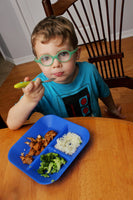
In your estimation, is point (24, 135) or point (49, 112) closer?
point (24, 135)

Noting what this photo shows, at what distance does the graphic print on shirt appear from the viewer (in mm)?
939

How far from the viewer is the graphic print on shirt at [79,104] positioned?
939 mm

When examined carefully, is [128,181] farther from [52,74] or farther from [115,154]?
[52,74]

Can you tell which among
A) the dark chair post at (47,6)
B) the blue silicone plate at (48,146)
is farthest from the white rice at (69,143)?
the dark chair post at (47,6)

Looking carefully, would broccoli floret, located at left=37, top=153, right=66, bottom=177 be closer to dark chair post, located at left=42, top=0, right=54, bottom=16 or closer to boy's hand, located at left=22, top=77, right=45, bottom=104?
boy's hand, located at left=22, top=77, right=45, bottom=104

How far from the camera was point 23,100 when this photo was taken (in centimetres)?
70

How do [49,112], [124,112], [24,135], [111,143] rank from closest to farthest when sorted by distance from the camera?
[111,143]
[24,135]
[49,112]
[124,112]

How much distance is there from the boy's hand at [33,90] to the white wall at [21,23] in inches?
101

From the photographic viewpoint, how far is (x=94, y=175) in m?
0.50

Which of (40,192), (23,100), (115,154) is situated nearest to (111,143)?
(115,154)

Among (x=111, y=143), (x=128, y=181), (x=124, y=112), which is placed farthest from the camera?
(x=124, y=112)

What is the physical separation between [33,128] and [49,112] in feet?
0.91

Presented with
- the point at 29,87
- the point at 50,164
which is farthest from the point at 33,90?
the point at 50,164

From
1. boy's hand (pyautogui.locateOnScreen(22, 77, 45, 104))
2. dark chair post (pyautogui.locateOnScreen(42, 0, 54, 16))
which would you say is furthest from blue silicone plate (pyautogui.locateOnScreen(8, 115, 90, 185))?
dark chair post (pyautogui.locateOnScreen(42, 0, 54, 16))
